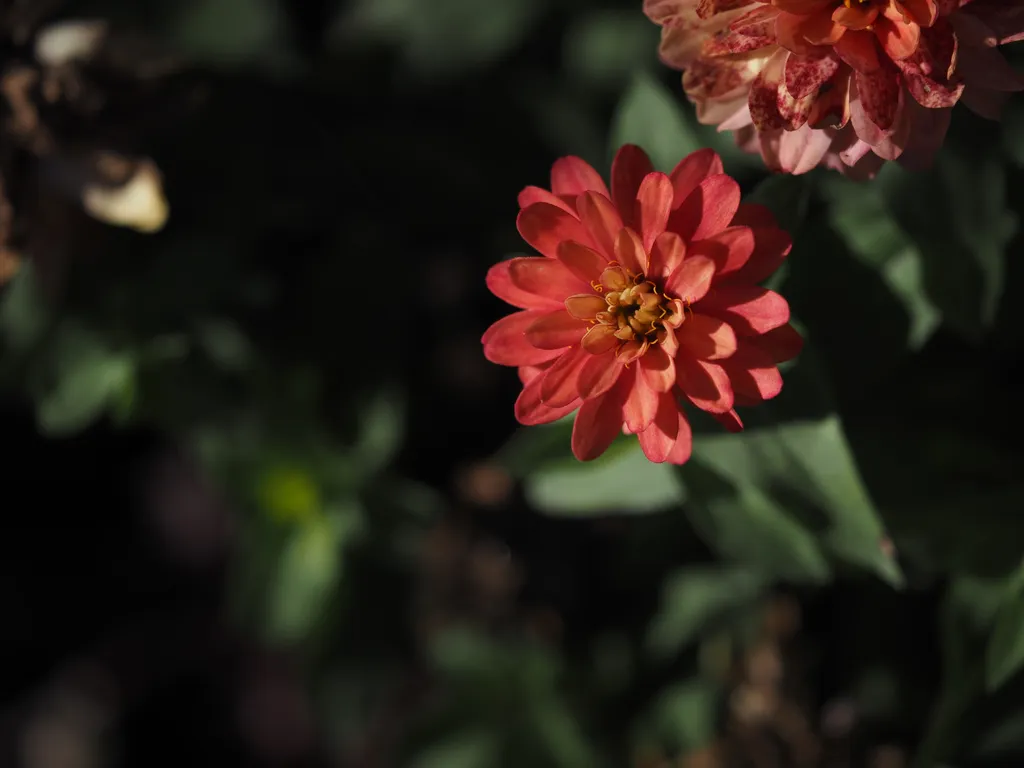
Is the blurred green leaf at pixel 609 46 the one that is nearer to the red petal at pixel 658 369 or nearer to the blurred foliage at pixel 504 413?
the blurred foliage at pixel 504 413

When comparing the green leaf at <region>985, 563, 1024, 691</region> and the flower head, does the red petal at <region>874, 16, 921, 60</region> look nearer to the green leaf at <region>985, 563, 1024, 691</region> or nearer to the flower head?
the flower head

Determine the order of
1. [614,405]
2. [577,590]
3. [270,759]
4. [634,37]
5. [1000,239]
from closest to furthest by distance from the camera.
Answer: [614,405], [1000,239], [634,37], [577,590], [270,759]

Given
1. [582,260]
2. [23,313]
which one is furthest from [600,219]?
[23,313]

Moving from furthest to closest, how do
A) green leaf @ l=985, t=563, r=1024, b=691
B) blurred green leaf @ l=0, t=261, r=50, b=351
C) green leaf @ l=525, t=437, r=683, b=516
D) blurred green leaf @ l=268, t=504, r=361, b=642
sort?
1. blurred green leaf @ l=268, t=504, r=361, b=642
2. blurred green leaf @ l=0, t=261, r=50, b=351
3. green leaf @ l=525, t=437, r=683, b=516
4. green leaf @ l=985, t=563, r=1024, b=691

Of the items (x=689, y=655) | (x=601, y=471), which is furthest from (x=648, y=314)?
(x=689, y=655)

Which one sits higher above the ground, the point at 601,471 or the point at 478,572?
the point at 601,471

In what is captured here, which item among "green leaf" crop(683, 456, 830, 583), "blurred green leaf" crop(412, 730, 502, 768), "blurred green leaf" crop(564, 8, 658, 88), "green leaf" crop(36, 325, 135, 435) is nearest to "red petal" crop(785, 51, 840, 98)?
"green leaf" crop(683, 456, 830, 583)

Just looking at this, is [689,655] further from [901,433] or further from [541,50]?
[541,50]
